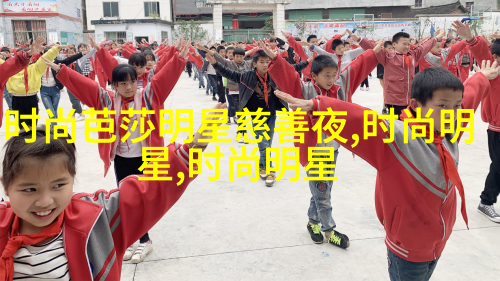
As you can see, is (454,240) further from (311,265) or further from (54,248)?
(54,248)

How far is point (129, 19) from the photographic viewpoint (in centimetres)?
3284

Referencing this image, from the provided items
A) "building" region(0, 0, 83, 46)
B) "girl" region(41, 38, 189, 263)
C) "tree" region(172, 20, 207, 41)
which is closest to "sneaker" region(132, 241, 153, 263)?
"girl" region(41, 38, 189, 263)

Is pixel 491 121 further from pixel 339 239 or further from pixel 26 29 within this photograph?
Answer: pixel 26 29

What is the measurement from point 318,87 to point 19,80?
5064mm

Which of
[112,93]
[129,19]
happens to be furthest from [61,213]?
[129,19]

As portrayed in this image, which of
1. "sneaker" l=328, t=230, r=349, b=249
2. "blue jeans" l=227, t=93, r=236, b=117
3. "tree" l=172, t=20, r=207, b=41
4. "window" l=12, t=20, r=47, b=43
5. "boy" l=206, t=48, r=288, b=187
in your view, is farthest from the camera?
"tree" l=172, t=20, r=207, b=41

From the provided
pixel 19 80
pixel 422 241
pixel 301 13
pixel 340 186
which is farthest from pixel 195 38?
pixel 422 241

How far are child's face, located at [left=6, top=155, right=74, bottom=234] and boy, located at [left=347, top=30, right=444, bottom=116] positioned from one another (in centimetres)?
525

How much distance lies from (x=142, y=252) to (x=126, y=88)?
127 centimetres

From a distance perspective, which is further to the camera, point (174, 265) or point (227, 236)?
point (227, 236)

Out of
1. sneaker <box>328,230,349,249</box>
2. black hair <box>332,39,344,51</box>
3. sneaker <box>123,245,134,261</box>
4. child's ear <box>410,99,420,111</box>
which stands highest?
black hair <box>332,39,344,51</box>

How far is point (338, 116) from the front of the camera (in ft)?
5.32

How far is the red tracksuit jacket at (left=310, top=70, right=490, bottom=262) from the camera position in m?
1.66

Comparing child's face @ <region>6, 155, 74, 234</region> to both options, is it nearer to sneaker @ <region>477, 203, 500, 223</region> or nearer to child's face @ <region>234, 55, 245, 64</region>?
sneaker @ <region>477, 203, 500, 223</region>
